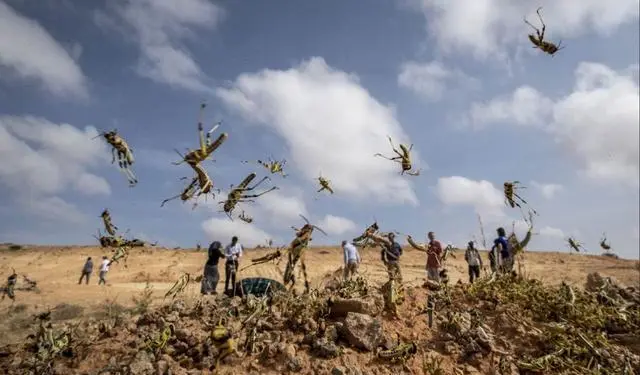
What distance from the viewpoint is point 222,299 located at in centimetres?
607

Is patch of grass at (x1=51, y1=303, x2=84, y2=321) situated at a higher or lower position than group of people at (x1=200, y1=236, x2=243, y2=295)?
lower

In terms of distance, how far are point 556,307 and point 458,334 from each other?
5.85 feet

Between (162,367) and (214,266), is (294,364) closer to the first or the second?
(162,367)

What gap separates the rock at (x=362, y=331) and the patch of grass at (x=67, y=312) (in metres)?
7.54

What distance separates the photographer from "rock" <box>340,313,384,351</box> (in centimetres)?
486

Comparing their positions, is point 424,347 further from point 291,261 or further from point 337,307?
point 291,261

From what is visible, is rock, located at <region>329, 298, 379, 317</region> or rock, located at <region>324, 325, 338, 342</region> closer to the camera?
rock, located at <region>324, 325, 338, 342</region>

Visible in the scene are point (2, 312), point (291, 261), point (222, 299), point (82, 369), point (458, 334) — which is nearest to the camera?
point (291, 261)

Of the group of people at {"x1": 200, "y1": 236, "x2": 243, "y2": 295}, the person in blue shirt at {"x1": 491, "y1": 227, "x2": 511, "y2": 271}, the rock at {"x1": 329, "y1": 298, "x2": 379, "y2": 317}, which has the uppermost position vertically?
the person in blue shirt at {"x1": 491, "y1": 227, "x2": 511, "y2": 271}

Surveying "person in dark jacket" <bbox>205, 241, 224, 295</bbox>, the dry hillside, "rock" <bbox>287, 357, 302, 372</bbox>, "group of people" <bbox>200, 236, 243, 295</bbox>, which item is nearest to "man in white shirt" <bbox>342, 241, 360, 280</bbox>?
the dry hillside

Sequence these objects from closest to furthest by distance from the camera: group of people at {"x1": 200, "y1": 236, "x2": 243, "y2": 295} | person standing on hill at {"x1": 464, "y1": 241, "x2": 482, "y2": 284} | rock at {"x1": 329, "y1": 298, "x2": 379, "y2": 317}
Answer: rock at {"x1": 329, "y1": 298, "x2": 379, "y2": 317}, group of people at {"x1": 200, "y1": 236, "x2": 243, "y2": 295}, person standing on hill at {"x1": 464, "y1": 241, "x2": 482, "y2": 284}

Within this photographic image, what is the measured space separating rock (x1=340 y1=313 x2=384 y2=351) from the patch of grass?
24.7 ft

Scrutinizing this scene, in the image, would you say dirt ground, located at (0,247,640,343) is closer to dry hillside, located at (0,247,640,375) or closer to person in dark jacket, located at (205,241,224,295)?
dry hillside, located at (0,247,640,375)

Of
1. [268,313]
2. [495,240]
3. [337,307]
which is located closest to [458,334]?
[337,307]
